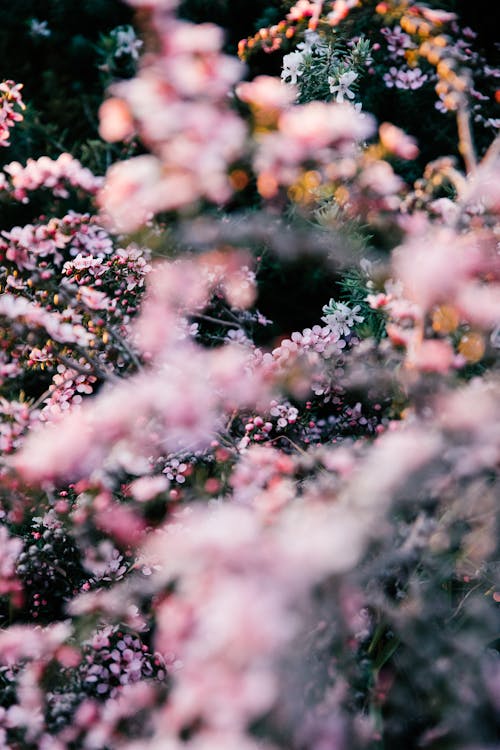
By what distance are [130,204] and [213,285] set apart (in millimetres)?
1459

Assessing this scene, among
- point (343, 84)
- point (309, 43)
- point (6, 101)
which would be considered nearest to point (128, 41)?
point (309, 43)

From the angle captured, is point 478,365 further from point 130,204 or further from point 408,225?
point 130,204

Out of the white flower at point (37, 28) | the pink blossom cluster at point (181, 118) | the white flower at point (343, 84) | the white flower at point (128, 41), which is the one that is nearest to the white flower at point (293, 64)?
the white flower at point (343, 84)

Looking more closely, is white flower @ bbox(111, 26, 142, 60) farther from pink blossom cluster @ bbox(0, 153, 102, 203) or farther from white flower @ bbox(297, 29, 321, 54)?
pink blossom cluster @ bbox(0, 153, 102, 203)

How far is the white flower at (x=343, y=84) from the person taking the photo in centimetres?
243

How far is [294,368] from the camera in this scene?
1805 mm

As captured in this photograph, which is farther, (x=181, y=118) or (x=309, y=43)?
(x=309, y=43)

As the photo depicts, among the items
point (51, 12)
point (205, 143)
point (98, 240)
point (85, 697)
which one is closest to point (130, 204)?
point (205, 143)

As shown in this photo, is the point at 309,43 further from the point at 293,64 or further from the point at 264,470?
the point at 264,470

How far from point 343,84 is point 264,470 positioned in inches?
82.2

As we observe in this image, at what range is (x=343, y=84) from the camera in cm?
249

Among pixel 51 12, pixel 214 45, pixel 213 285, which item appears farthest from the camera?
pixel 51 12

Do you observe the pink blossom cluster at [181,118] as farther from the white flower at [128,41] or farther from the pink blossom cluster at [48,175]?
the white flower at [128,41]

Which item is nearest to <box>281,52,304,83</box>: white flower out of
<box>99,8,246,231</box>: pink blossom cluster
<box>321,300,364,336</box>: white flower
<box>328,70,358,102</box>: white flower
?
<box>328,70,358,102</box>: white flower
